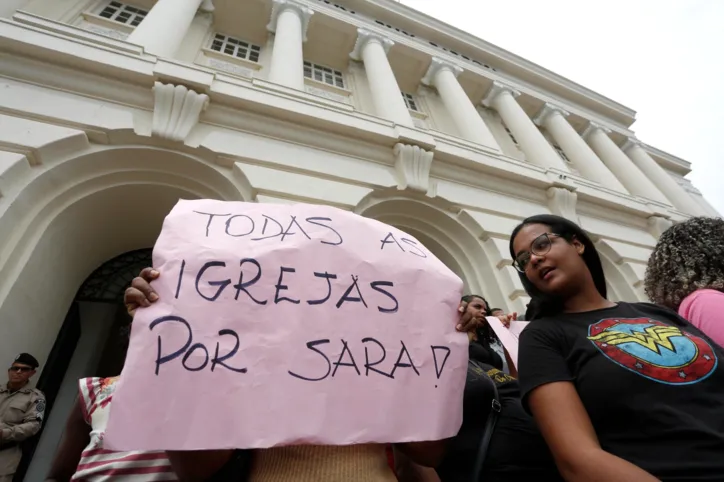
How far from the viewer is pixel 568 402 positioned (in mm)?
1058

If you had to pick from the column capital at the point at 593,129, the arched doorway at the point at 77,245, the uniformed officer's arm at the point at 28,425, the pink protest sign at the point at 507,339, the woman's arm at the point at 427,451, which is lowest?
the woman's arm at the point at 427,451

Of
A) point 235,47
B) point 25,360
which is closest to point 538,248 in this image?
point 25,360

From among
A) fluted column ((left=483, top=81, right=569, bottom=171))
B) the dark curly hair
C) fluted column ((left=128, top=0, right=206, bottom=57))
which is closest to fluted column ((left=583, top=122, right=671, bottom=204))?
fluted column ((left=483, top=81, right=569, bottom=171))

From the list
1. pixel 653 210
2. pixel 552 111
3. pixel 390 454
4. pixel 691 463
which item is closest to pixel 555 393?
pixel 691 463

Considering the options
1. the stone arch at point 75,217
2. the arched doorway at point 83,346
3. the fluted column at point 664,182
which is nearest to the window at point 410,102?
the stone arch at point 75,217

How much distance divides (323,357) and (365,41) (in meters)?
9.38

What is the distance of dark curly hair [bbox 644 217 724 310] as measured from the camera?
163 centimetres

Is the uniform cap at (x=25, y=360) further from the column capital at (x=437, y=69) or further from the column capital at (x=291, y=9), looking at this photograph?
the column capital at (x=437, y=69)

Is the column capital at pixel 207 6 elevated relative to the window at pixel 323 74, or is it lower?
elevated

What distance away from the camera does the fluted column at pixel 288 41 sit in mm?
5770

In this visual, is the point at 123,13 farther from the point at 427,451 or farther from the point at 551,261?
the point at 427,451

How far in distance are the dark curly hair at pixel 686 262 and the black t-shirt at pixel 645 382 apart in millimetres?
467

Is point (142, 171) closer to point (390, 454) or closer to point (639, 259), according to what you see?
point (390, 454)

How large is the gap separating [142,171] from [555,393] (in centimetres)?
442
